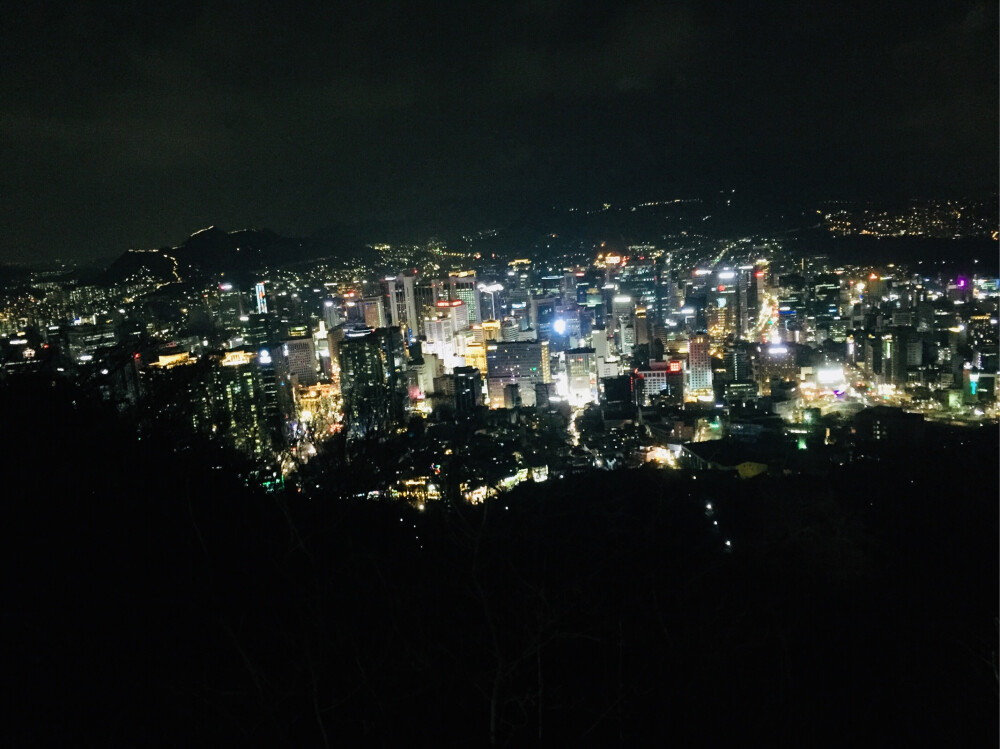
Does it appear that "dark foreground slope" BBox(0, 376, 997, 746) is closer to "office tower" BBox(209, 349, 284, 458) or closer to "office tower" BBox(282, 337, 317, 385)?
"office tower" BBox(209, 349, 284, 458)

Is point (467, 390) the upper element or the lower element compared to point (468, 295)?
lower

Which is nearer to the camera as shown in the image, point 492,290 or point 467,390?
point 467,390

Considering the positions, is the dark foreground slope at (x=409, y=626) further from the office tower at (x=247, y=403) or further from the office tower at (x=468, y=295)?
the office tower at (x=468, y=295)

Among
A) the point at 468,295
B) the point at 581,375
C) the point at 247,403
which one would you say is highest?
the point at 468,295

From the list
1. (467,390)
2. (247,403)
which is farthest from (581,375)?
(247,403)

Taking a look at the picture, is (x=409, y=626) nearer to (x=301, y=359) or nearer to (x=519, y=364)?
(x=301, y=359)

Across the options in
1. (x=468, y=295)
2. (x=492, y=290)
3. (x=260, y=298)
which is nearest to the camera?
(x=260, y=298)

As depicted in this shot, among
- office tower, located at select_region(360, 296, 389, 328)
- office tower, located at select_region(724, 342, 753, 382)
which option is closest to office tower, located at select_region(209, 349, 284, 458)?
office tower, located at select_region(360, 296, 389, 328)

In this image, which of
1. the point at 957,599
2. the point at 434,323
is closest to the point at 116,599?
the point at 957,599
